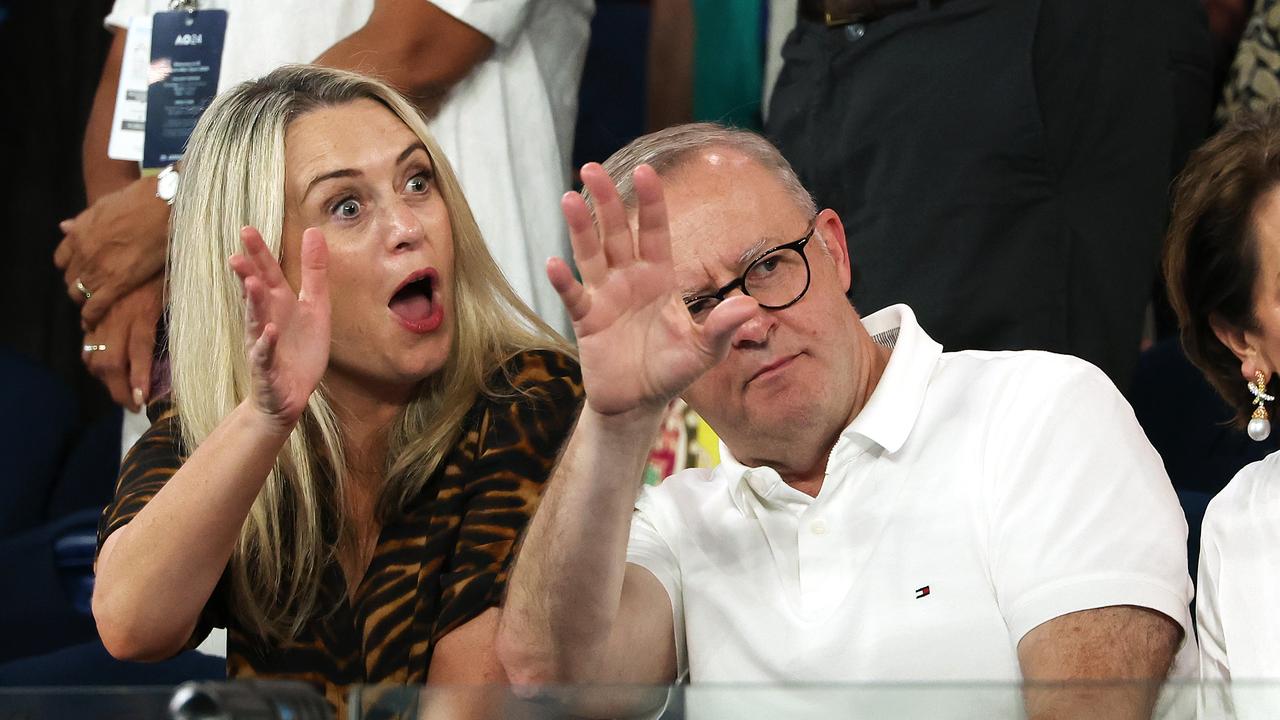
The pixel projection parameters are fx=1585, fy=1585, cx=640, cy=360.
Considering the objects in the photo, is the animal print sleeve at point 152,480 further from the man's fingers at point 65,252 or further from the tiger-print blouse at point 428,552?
the man's fingers at point 65,252

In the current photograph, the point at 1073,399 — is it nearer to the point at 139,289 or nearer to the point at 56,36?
the point at 139,289

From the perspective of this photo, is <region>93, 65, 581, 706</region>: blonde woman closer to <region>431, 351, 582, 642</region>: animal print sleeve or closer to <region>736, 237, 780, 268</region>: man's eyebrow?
<region>431, 351, 582, 642</region>: animal print sleeve

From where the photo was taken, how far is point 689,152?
174cm

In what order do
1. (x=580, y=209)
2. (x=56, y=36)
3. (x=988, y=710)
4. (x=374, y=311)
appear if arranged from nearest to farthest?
(x=988, y=710) → (x=580, y=209) → (x=374, y=311) → (x=56, y=36)

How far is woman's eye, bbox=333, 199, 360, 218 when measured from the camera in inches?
76.3

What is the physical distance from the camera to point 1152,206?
6.92 feet

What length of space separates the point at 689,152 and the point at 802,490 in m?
0.39

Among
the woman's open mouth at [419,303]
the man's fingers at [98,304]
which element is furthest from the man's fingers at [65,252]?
the woman's open mouth at [419,303]

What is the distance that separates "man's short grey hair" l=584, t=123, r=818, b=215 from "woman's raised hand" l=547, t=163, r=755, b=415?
344mm

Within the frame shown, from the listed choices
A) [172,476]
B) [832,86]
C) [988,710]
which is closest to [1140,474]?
[988,710]

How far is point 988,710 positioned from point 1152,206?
4.34 feet

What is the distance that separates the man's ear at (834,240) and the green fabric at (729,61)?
31.1 inches

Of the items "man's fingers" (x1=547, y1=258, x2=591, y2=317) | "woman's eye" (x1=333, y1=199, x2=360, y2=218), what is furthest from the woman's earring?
"woman's eye" (x1=333, y1=199, x2=360, y2=218)

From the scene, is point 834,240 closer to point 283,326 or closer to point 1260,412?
point 1260,412
